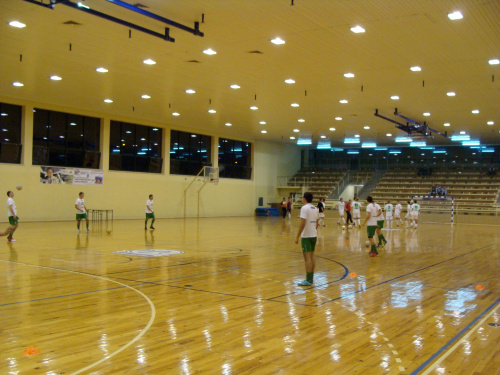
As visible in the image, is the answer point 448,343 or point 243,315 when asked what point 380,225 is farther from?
point 448,343

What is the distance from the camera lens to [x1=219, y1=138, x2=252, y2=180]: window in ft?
122

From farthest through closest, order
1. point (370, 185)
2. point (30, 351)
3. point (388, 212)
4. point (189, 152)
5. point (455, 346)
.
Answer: point (370, 185), point (189, 152), point (388, 212), point (455, 346), point (30, 351)

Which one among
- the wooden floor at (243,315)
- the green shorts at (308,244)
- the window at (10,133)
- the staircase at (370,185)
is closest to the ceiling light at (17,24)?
the wooden floor at (243,315)

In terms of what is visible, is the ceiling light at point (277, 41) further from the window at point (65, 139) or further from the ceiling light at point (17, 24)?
the window at point (65, 139)

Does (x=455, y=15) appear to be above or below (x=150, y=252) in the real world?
above

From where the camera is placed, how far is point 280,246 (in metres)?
15.8

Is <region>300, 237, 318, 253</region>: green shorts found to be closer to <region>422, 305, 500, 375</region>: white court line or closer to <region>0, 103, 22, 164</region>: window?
<region>422, 305, 500, 375</region>: white court line

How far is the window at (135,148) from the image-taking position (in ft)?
96.7

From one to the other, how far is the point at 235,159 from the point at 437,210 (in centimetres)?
1507

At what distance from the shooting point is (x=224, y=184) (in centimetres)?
3700

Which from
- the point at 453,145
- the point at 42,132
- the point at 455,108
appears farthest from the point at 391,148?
the point at 42,132

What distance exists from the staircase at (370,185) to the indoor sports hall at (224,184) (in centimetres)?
477

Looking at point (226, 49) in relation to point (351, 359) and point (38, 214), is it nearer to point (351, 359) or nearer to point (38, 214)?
point (351, 359)

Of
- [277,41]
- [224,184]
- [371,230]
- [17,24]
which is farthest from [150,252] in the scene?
[224,184]
